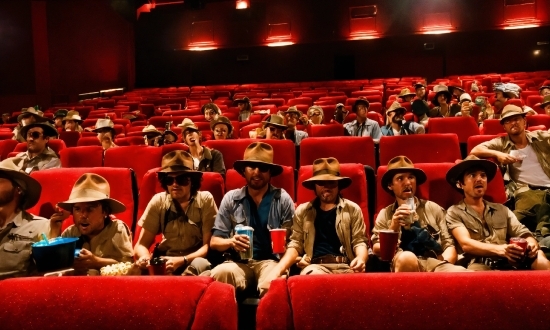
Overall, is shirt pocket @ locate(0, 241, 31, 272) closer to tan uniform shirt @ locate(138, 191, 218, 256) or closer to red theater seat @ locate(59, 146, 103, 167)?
tan uniform shirt @ locate(138, 191, 218, 256)

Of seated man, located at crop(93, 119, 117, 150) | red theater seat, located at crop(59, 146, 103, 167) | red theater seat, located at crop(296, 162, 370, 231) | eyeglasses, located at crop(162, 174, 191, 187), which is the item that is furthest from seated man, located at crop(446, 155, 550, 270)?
seated man, located at crop(93, 119, 117, 150)

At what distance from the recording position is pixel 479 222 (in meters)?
2.61

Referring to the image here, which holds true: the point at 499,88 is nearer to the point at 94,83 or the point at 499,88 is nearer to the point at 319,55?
the point at 319,55

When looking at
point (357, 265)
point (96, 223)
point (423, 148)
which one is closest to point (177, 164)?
point (96, 223)

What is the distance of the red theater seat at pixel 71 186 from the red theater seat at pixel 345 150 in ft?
3.66

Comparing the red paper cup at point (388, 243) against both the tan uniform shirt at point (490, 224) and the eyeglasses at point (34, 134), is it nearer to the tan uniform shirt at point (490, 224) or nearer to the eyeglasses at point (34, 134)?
the tan uniform shirt at point (490, 224)

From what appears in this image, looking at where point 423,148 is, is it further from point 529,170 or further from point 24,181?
point 24,181

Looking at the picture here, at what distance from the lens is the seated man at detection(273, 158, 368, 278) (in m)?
2.51

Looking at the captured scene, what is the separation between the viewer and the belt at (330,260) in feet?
8.20

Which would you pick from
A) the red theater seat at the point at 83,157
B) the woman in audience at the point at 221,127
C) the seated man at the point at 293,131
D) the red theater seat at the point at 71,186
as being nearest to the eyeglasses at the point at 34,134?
the red theater seat at the point at 83,157

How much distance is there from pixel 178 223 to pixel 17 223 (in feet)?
2.58

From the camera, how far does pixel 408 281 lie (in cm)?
93

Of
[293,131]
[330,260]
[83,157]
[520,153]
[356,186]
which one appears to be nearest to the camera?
[330,260]

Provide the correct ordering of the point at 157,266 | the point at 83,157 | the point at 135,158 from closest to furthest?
the point at 157,266 → the point at 135,158 → the point at 83,157
